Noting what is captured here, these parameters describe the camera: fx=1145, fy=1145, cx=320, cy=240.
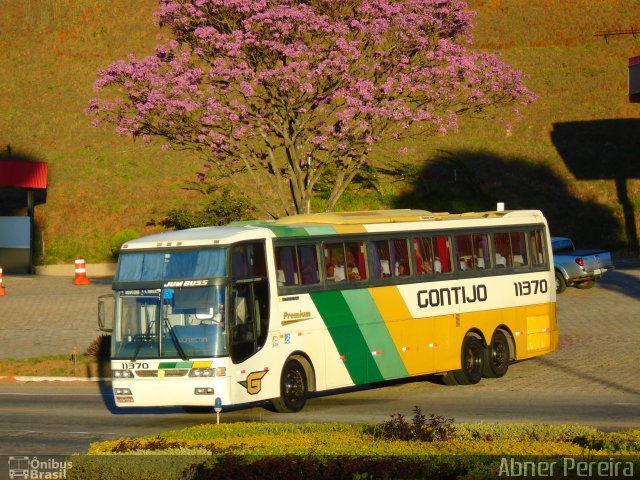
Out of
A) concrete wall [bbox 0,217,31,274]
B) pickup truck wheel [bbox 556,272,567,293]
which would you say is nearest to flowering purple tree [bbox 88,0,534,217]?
pickup truck wheel [bbox 556,272,567,293]

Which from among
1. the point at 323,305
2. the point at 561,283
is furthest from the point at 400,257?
the point at 561,283

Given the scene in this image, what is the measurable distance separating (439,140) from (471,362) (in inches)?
1853

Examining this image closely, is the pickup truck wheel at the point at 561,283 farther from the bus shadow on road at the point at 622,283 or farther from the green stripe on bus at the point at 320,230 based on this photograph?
the green stripe on bus at the point at 320,230

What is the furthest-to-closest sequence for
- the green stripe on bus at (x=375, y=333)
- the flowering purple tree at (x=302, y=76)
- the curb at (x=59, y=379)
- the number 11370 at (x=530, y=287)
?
the flowering purple tree at (x=302, y=76)
the curb at (x=59, y=379)
the number 11370 at (x=530, y=287)
the green stripe on bus at (x=375, y=333)

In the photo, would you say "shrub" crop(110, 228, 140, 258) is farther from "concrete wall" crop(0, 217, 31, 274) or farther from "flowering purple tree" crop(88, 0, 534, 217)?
"flowering purple tree" crop(88, 0, 534, 217)

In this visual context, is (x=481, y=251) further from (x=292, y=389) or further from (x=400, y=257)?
(x=292, y=389)

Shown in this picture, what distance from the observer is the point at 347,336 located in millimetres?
20391

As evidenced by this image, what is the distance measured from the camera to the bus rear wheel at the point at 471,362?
903 inches

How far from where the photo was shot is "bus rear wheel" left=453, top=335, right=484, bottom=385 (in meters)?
22.9

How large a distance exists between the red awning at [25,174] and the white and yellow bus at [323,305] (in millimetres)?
33808

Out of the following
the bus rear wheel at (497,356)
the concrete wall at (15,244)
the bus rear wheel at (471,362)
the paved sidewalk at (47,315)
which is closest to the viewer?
A: the bus rear wheel at (471,362)

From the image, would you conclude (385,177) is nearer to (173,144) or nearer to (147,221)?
(147,221)

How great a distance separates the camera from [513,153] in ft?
219

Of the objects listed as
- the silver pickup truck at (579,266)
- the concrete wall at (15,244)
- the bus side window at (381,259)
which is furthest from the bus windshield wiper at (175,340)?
the concrete wall at (15,244)
